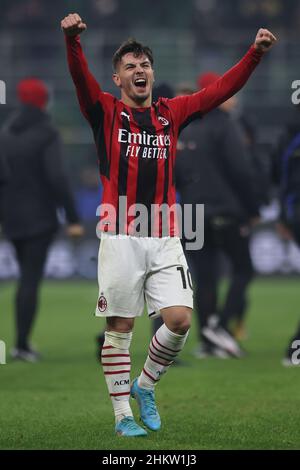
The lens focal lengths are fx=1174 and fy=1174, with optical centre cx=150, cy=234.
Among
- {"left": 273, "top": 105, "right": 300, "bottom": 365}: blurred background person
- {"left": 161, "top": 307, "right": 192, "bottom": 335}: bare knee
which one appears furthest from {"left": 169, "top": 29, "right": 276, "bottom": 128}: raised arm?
{"left": 273, "top": 105, "right": 300, "bottom": 365}: blurred background person

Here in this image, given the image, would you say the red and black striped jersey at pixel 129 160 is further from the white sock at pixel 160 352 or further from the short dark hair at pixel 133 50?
the white sock at pixel 160 352

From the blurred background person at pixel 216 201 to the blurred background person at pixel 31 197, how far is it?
3.92ft

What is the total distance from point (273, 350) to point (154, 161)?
16.5ft

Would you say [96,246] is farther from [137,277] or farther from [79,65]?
[79,65]

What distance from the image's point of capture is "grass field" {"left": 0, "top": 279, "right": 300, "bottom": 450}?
6.16 metres

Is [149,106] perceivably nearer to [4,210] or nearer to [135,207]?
[135,207]

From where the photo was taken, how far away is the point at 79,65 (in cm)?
625

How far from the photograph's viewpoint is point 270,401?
778 cm

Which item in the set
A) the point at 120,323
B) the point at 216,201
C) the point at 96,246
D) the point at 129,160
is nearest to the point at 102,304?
the point at 120,323

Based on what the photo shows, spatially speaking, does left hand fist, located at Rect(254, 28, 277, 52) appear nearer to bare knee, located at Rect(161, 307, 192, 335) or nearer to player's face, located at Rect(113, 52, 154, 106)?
player's face, located at Rect(113, 52, 154, 106)

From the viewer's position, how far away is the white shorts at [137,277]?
20.9 ft
